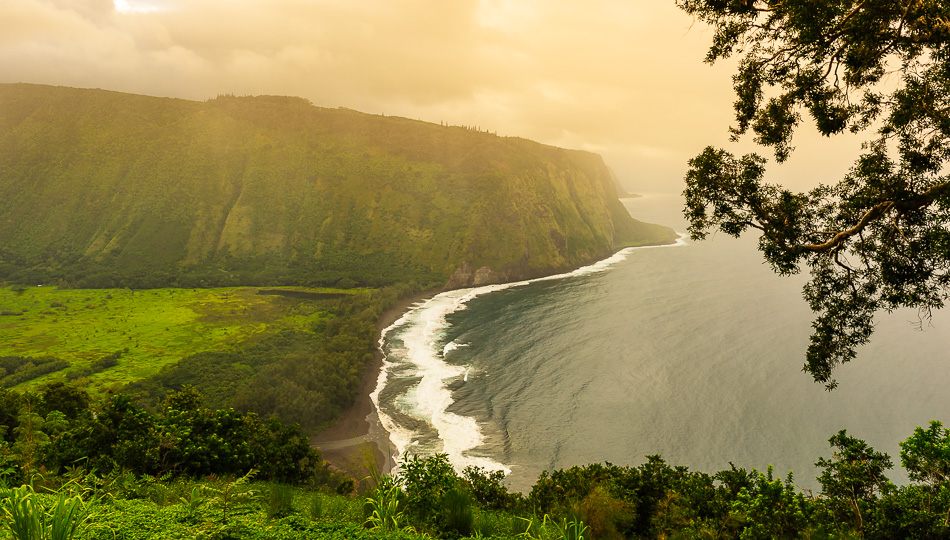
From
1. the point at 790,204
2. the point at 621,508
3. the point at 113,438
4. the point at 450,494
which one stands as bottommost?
the point at 621,508

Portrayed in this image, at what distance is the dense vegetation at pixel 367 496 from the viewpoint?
6684 mm

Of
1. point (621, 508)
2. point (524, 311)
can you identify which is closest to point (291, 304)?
point (524, 311)

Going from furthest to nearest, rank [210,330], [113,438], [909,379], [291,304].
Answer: [291,304] < [210,330] < [909,379] < [113,438]

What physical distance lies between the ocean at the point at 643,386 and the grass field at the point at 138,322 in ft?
127

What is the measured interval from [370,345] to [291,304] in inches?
2007

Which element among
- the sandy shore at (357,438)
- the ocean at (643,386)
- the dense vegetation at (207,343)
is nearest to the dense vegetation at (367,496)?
the sandy shore at (357,438)

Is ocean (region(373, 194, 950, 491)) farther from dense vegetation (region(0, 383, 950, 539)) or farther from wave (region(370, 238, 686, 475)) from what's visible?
dense vegetation (region(0, 383, 950, 539))

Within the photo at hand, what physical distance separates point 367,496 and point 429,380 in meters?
74.0

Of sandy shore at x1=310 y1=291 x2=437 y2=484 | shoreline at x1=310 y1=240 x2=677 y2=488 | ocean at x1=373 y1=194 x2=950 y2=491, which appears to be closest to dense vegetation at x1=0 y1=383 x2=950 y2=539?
shoreline at x1=310 y1=240 x2=677 y2=488

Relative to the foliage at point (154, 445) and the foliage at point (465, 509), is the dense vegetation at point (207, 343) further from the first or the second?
the foliage at point (465, 509)

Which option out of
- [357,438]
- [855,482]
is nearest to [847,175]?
[855,482]

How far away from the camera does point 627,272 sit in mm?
175500

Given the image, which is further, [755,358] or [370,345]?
[370,345]

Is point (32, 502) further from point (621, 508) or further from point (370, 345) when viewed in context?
point (370, 345)
